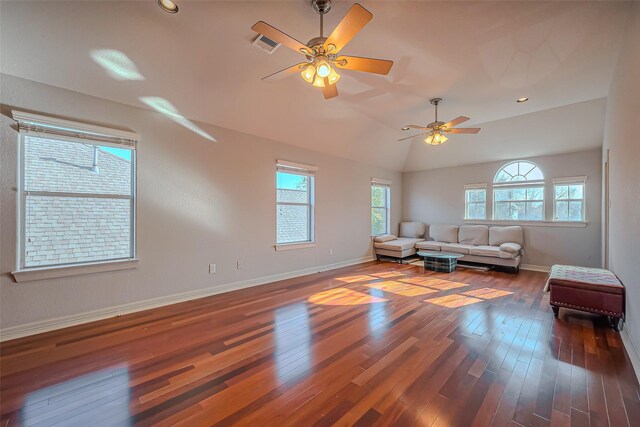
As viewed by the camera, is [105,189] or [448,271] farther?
[448,271]

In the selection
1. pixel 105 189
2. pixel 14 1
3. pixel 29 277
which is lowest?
pixel 29 277

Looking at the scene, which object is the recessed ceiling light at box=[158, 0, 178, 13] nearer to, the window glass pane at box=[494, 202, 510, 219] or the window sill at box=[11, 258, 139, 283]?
the window sill at box=[11, 258, 139, 283]

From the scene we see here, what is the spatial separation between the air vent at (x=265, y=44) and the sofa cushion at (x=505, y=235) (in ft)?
20.0

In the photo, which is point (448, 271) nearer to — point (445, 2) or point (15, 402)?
point (445, 2)

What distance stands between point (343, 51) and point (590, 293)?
3.84 m

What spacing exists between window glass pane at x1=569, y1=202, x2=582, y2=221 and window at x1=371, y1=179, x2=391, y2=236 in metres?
3.88

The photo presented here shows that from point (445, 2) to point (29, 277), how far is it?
15.5ft

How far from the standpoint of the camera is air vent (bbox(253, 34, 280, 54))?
2799mm

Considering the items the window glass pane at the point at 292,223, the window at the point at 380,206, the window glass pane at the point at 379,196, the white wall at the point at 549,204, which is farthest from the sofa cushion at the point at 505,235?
the window glass pane at the point at 292,223

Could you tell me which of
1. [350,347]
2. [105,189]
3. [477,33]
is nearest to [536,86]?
[477,33]

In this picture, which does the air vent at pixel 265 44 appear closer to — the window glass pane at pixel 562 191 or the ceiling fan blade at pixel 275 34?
the ceiling fan blade at pixel 275 34

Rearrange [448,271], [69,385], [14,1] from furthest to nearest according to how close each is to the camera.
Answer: [448,271], [14,1], [69,385]

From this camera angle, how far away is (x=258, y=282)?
180 inches

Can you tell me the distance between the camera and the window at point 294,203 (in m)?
5.00
